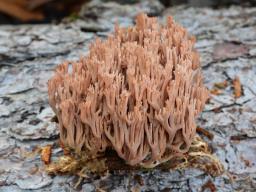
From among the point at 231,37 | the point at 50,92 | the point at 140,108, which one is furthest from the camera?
the point at 231,37

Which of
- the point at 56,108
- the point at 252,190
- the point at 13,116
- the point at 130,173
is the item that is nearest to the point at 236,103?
the point at 252,190

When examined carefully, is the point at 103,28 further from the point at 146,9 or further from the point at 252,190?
the point at 252,190

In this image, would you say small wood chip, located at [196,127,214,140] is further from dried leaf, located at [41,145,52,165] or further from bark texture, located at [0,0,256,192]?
dried leaf, located at [41,145,52,165]

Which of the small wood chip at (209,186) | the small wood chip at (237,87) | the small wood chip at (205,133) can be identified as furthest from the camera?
the small wood chip at (237,87)

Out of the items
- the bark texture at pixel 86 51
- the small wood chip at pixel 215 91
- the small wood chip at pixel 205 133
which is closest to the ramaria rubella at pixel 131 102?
the bark texture at pixel 86 51

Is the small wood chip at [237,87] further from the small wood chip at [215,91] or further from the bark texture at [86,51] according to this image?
the small wood chip at [215,91]

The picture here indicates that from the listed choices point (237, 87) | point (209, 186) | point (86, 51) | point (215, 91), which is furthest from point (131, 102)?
point (86, 51)
